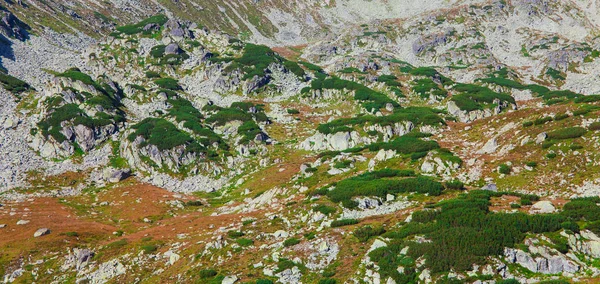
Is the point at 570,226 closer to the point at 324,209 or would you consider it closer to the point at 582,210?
the point at 582,210

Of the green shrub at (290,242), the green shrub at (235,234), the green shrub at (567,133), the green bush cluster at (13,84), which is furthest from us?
the green bush cluster at (13,84)

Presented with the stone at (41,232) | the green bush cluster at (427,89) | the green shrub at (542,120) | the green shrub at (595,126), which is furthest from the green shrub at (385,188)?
the green bush cluster at (427,89)

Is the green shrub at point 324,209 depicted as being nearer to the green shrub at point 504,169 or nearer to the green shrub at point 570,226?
the green shrub at point 504,169

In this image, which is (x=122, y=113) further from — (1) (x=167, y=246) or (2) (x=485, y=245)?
(2) (x=485, y=245)

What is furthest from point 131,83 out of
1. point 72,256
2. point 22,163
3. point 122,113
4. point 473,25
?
point 473,25

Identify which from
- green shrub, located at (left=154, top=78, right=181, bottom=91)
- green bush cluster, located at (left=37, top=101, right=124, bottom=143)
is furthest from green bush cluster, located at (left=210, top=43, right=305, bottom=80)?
green bush cluster, located at (left=37, top=101, right=124, bottom=143)

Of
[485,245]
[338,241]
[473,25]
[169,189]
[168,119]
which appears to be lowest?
[169,189]
